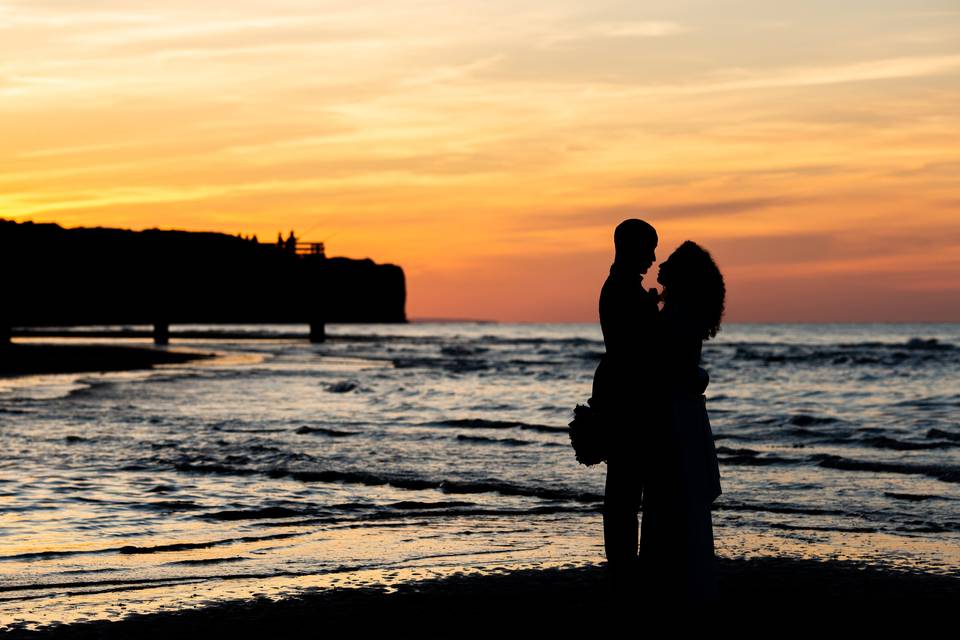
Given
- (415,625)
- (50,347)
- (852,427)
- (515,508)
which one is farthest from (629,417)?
(50,347)

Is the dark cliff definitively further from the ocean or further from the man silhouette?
the man silhouette

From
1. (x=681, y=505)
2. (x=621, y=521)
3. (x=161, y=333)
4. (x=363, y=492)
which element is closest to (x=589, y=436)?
(x=621, y=521)

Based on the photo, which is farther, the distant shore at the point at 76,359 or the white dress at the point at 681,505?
the distant shore at the point at 76,359

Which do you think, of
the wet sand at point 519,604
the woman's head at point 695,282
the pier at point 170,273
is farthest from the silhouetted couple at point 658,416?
the pier at point 170,273

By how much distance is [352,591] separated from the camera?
23.2 ft

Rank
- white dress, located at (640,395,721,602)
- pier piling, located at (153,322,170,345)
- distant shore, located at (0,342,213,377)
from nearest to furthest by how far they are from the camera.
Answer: white dress, located at (640,395,721,602) < distant shore, located at (0,342,213,377) < pier piling, located at (153,322,170,345)

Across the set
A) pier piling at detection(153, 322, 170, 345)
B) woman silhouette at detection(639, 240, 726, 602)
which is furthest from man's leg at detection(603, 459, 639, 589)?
pier piling at detection(153, 322, 170, 345)

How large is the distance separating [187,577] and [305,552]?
1110mm

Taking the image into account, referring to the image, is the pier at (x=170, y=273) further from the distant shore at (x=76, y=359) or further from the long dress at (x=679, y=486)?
the long dress at (x=679, y=486)

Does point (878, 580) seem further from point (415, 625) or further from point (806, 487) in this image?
point (806, 487)

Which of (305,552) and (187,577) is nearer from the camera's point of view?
(187,577)

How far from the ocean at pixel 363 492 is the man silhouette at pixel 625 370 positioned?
184 centimetres

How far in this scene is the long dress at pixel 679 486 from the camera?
608cm

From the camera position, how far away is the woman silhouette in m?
6.05
